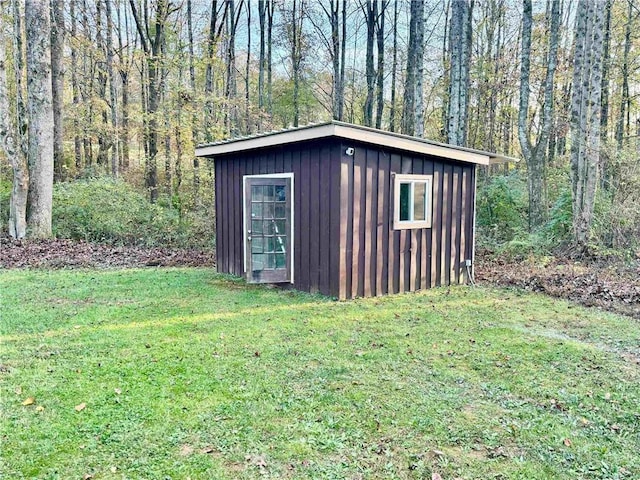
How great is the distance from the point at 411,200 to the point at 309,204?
147 cm

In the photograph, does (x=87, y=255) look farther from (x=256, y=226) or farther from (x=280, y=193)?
(x=280, y=193)

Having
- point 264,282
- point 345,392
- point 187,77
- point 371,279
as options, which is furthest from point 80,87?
point 345,392

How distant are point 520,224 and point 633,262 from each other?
156 inches

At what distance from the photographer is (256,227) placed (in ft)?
21.6

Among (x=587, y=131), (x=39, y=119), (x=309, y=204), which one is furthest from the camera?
(x=39, y=119)

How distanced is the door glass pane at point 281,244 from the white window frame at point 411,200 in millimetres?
1580

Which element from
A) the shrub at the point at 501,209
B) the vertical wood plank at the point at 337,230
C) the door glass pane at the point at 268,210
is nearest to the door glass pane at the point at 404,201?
the vertical wood plank at the point at 337,230

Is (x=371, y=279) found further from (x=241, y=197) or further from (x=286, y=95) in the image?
(x=286, y=95)

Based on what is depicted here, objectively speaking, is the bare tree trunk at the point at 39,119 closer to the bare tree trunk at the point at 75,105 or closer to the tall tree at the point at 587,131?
the bare tree trunk at the point at 75,105

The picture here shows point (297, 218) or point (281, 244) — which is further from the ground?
point (297, 218)

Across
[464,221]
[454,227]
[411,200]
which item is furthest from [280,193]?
[464,221]

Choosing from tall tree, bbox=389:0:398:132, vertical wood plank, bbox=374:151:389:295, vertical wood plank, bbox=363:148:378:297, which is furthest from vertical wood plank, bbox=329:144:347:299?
tall tree, bbox=389:0:398:132

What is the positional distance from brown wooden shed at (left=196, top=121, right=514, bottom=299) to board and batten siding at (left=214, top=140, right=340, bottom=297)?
14mm

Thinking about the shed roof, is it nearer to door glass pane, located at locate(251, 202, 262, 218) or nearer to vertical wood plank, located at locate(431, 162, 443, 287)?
vertical wood plank, located at locate(431, 162, 443, 287)
